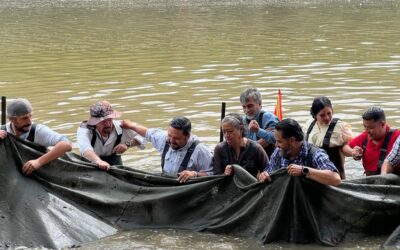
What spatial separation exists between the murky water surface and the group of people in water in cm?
92

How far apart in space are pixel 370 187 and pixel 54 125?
8.16 meters

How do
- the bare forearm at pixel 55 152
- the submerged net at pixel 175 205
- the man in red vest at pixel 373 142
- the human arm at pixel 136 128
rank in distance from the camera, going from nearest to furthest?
the submerged net at pixel 175 205, the bare forearm at pixel 55 152, the man in red vest at pixel 373 142, the human arm at pixel 136 128

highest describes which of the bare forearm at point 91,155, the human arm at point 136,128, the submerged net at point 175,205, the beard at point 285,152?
the human arm at point 136,128

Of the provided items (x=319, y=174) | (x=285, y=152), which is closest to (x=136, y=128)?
(x=285, y=152)

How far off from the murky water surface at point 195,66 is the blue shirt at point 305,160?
914 millimetres

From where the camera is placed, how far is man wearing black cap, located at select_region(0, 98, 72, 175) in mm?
8508

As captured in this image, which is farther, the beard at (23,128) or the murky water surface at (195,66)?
the murky water surface at (195,66)

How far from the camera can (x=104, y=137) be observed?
A: 951 cm

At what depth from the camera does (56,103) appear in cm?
1652

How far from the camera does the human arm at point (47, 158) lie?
8500mm

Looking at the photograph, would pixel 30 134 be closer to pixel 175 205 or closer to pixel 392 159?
pixel 175 205

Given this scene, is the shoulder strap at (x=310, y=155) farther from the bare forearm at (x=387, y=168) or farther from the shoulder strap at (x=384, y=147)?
the shoulder strap at (x=384, y=147)

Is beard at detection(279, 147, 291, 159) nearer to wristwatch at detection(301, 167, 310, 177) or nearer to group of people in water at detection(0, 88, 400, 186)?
group of people in water at detection(0, 88, 400, 186)

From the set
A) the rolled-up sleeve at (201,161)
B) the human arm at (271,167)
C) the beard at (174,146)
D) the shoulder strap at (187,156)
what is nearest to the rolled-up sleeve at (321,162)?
the human arm at (271,167)
